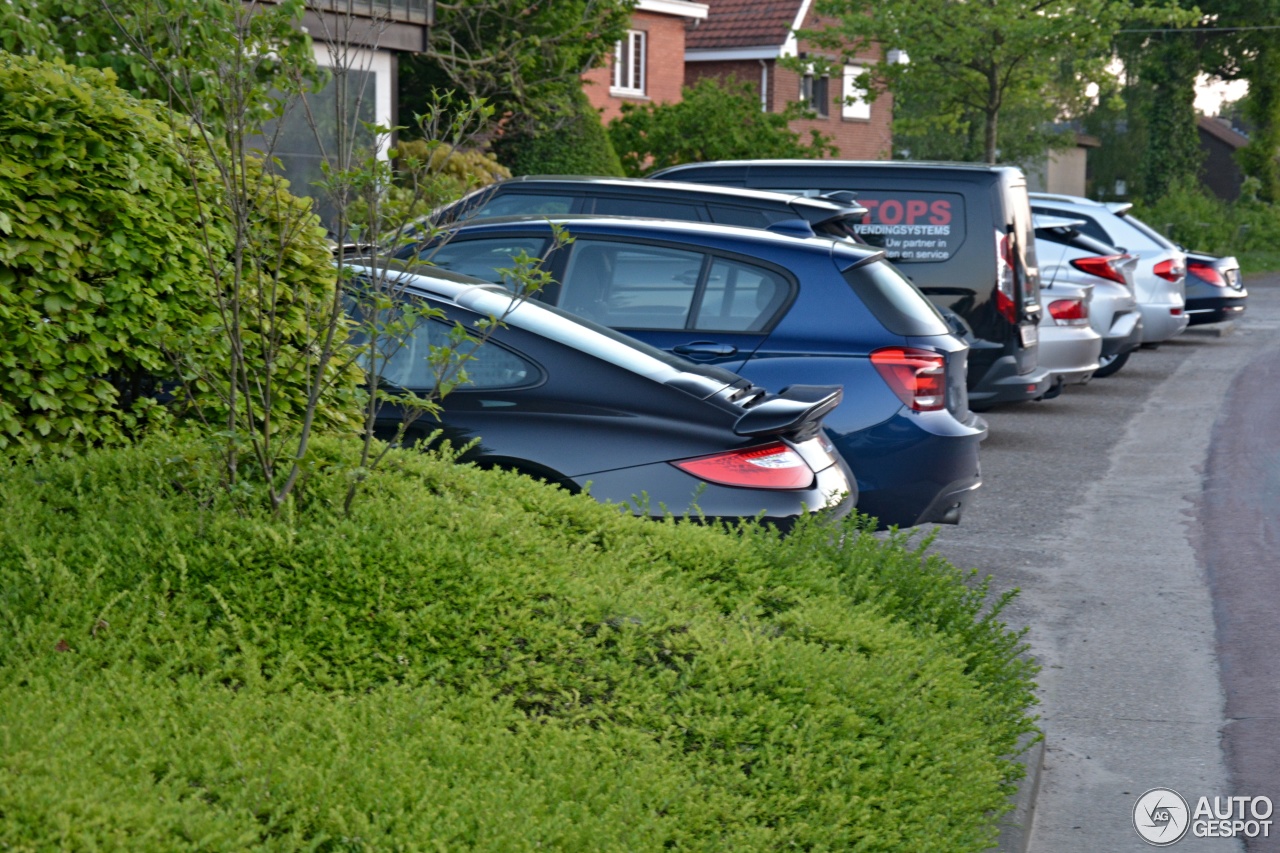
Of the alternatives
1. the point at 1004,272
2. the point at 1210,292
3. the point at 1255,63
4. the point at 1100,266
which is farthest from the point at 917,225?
the point at 1255,63

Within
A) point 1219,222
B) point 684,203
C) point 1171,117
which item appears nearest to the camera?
point 684,203

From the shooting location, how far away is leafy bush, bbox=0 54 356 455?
4.72 m

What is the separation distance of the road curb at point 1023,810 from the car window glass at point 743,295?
9.03 ft

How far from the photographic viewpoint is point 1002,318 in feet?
36.4

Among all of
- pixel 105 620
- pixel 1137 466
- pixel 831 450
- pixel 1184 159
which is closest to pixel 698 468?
pixel 831 450

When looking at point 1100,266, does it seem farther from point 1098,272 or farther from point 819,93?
→ point 819,93

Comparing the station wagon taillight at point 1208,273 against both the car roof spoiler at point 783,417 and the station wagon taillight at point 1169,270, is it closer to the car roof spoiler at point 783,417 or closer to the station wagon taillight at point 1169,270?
the station wagon taillight at point 1169,270

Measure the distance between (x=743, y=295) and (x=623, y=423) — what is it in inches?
66.2

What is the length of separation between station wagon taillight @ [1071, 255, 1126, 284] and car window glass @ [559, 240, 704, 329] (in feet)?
31.7

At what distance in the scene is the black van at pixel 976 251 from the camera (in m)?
11.1

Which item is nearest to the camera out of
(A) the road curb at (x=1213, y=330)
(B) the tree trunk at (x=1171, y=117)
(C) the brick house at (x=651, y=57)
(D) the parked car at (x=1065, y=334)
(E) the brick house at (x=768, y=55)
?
(D) the parked car at (x=1065, y=334)

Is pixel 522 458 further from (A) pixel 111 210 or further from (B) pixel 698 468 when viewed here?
(A) pixel 111 210

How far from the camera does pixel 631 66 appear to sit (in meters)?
33.6

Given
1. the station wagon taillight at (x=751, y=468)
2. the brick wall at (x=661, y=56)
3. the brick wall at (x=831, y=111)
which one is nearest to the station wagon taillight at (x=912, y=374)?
the station wagon taillight at (x=751, y=468)
